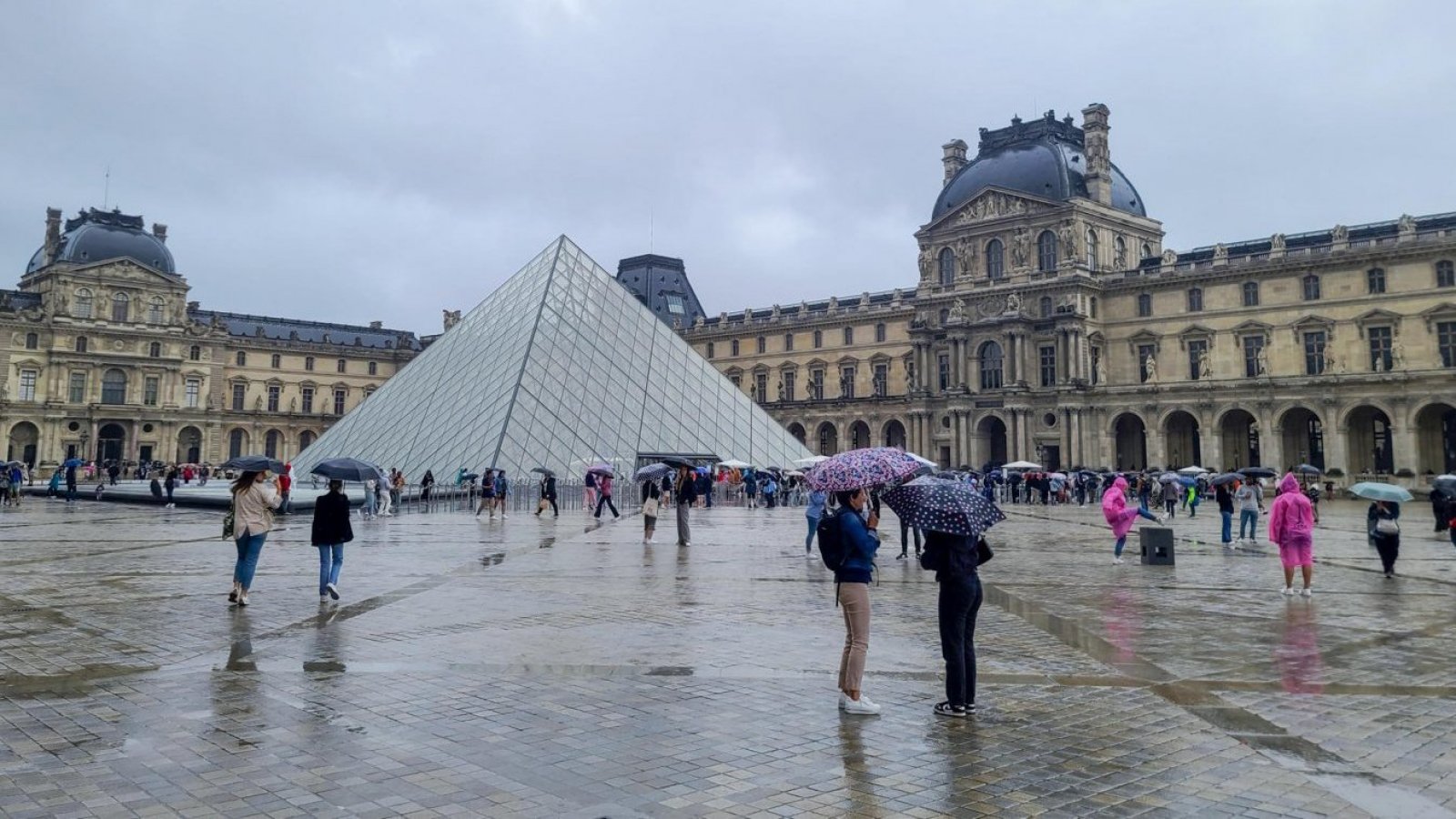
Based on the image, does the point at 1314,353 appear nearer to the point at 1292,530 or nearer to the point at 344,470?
the point at 1292,530

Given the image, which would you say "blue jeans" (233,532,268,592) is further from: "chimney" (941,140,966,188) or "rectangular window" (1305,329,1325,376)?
"chimney" (941,140,966,188)

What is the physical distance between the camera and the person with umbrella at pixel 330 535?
942 cm

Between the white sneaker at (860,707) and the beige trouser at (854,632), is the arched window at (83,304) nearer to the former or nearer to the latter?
the beige trouser at (854,632)

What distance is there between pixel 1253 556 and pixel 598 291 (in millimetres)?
28483

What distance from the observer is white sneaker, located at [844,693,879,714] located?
5.49 m

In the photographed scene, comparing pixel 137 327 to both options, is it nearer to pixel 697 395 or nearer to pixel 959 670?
pixel 697 395

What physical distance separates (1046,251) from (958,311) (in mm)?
5364

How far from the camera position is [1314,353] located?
145 ft

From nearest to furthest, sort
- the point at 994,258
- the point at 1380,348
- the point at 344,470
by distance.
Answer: the point at 344,470, the point at 1380,348, the point at 994,258

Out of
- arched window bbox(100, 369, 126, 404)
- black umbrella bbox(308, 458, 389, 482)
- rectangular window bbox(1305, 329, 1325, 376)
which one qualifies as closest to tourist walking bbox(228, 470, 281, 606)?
black umbrella bbox(308, 458, 389, 482)

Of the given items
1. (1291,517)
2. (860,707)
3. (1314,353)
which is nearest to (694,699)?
(860,707)

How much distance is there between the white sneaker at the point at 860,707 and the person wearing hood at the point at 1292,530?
688 cm

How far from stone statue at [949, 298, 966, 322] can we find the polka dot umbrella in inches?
1909

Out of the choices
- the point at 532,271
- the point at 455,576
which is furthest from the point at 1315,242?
the point at 455,576
